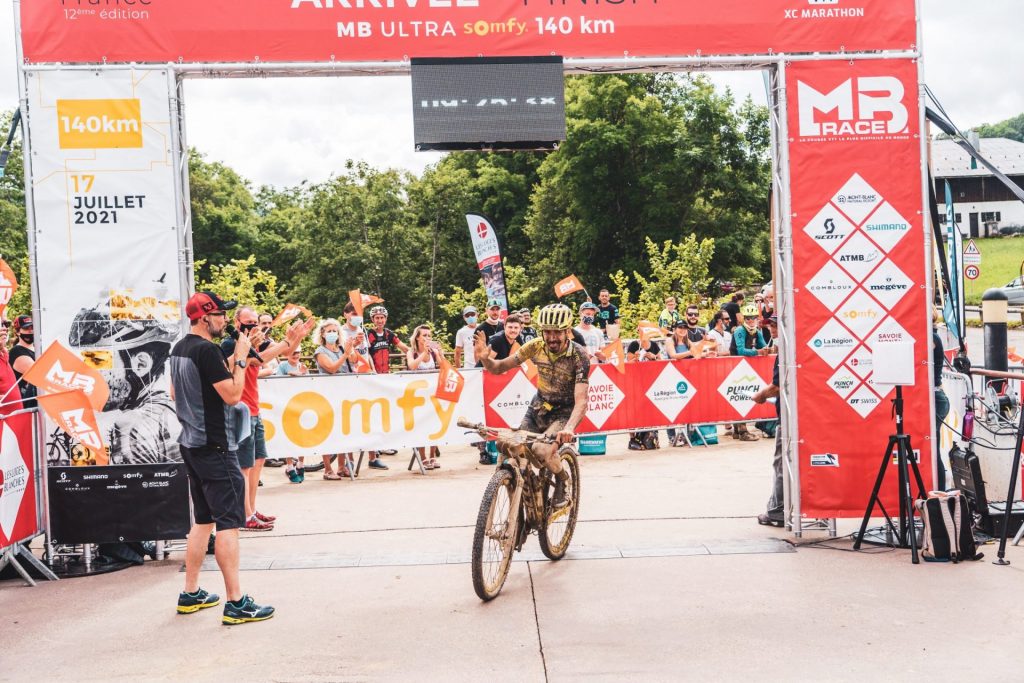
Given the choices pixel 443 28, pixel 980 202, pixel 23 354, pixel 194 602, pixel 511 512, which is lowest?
pixel 194 602

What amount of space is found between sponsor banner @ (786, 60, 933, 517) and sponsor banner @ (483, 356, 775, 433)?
19.8 feet

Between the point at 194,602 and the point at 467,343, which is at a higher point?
the point at 467,343

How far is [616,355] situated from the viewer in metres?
14.9

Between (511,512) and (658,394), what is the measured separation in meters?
8.47

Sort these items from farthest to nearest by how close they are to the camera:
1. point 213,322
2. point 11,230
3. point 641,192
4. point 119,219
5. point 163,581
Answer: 1. point 11,230
2. point 641,192
3. point 119,219
4. point 163,581
5. point 213,322

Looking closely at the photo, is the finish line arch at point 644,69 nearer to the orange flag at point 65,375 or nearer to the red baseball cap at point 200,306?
the orange flag at point 65,375

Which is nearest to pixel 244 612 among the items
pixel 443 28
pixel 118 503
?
pixel 118 503

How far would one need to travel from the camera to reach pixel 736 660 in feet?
18.3

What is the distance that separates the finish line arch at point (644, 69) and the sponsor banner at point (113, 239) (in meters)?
0.02

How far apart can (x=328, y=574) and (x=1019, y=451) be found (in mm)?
5667

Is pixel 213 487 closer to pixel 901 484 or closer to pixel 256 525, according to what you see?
pixel 256 525

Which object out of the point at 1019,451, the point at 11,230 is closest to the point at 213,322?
the point at 1019,451

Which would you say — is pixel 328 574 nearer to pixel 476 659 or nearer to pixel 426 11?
pixel 476 659

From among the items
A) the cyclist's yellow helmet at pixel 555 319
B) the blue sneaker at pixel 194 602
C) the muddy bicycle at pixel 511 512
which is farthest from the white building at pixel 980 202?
the blue sneaker at pixel 194 602
